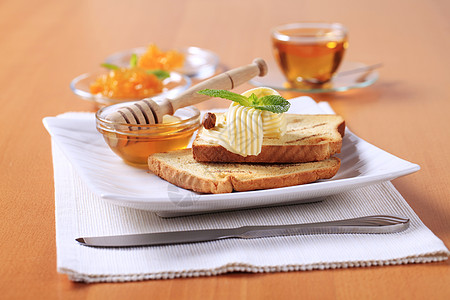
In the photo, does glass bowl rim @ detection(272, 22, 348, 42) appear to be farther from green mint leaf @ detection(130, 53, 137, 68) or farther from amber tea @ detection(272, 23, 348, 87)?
green mint leaf @ detection(130, 53, 137, 68)

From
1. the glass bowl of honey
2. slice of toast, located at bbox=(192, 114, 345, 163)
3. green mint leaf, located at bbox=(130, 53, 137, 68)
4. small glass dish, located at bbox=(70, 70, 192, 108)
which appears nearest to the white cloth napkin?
slice of toast, located at bbox=(192, 114, 345, 163)

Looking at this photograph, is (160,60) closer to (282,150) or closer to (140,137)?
(140,137)

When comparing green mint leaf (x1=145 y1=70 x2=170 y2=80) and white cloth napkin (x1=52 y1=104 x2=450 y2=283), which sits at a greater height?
white cloth napkin (x1=52 y1=104 x2=450 y2=283)

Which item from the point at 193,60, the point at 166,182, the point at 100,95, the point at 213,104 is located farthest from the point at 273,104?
the point at 193,60

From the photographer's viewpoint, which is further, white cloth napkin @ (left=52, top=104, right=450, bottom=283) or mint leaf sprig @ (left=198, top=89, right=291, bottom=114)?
mint leaf sprig @ (left=198, top=89, right=291, bottom=114)

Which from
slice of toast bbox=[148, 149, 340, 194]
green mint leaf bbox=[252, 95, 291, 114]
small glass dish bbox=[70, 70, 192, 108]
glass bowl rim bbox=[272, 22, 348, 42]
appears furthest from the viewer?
glass bowl rim bbox=[272, 22, 348, 42]

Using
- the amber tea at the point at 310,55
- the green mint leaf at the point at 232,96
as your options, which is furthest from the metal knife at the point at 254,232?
the amber tea at the point at 310,55
